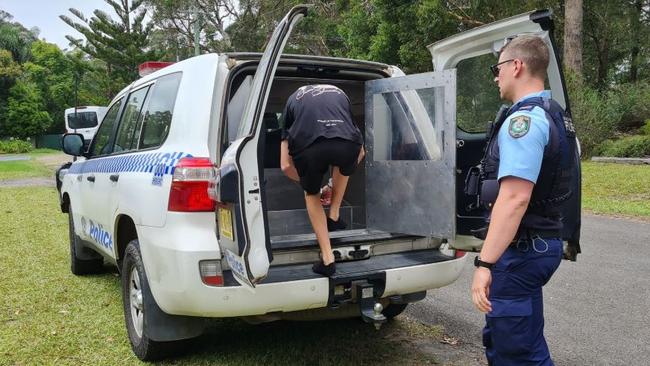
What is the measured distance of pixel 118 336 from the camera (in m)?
4.10

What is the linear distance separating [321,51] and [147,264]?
29.5 meters

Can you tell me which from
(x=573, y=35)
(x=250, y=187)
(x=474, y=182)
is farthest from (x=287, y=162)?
(x=573, y=35)

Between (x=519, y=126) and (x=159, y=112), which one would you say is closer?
(x=519, y=126)

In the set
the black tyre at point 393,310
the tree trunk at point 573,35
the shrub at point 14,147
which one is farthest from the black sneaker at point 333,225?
the shrub at point 14,147

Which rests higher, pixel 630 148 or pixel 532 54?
pixel 532 54

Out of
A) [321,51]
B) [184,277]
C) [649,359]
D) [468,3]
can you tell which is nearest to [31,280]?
[184,277]

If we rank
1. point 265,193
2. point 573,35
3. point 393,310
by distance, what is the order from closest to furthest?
point 265,193
point 393,310
point 573,35

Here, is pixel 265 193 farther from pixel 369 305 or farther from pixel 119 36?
pixel 119 36

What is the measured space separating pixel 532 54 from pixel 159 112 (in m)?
2.39

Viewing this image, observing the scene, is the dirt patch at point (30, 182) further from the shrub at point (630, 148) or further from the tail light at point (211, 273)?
the shrub at point (630, 148)

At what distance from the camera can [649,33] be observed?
25.5 metres

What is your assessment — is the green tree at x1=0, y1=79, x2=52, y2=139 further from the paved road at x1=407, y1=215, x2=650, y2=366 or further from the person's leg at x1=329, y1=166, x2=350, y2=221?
the person's leg at x1=329, y1=166, x2=350, y2=221

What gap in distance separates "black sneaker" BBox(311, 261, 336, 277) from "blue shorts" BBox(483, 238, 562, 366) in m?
0.98

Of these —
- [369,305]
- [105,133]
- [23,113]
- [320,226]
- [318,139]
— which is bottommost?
[369,305]
